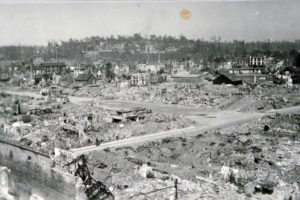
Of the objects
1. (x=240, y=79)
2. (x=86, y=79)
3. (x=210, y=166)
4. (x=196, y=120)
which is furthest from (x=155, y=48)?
(x=210, y=166)

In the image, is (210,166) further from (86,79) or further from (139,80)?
(86,79)

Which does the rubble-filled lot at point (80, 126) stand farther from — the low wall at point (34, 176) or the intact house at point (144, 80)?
the intact house at point (144, 80)

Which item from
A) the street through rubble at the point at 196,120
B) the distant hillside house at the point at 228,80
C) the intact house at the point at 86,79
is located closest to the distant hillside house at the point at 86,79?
the intact house at the point at 86,79

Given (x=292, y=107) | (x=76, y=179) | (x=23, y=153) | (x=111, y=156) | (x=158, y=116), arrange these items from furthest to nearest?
(x=292, y=107)
(x=158, y=116)
(x=111, y=156)
(x=23, y=153)
(x=76, y=179)

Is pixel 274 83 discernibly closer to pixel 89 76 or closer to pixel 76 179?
pixel 89 76

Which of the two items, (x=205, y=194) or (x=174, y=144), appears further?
(x=174, y=144)

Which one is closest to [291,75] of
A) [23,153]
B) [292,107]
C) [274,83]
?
[274,83]

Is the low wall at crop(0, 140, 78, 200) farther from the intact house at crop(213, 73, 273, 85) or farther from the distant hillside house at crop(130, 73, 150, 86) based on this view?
the distant hillside house at crop(130, 73, 150, 86)
